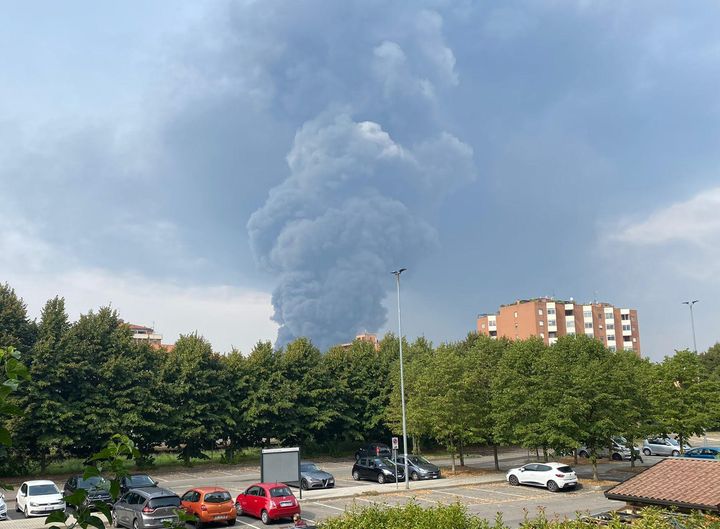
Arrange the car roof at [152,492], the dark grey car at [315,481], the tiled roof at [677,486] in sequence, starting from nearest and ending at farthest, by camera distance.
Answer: the tiled roof at [677,486] → the car roof at [152,492] → the dark grey car at [315,481]

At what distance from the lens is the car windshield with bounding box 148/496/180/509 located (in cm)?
2455

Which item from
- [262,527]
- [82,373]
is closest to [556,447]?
[262,527]

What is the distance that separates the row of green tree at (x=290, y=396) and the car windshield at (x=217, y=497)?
17123 millimetres

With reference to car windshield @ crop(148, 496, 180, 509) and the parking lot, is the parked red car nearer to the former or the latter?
the parking lot

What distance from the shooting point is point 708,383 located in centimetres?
4409

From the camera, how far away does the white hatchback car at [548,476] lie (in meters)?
35.5

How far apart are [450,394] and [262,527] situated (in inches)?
822

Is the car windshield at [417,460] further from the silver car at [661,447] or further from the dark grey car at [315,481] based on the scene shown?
the silver car at [661,447]

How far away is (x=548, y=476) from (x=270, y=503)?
681 inches

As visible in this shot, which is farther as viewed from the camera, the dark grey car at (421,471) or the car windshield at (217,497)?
the dark grey car at (421,471)

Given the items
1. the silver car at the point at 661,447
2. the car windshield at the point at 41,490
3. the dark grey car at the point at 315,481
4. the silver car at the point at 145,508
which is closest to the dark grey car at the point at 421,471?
the dark grey car at the point at 315,481

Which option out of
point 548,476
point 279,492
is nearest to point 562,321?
point 548,476

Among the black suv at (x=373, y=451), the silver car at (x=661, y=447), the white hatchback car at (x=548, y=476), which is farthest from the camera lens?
the black suv at (x=373, y=451)

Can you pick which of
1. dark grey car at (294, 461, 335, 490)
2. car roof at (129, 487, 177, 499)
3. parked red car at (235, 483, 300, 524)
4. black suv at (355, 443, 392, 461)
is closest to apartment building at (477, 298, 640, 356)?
black suv at (355, 443, 392, 461)
